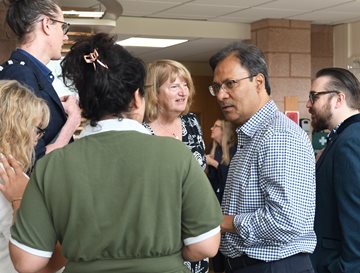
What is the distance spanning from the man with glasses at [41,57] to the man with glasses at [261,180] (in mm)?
550

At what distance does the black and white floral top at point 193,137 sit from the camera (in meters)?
3.21

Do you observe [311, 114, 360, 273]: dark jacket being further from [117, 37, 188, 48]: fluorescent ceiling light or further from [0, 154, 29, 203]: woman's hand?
[117, 37, 188, 48]: fluorescent ceiling light

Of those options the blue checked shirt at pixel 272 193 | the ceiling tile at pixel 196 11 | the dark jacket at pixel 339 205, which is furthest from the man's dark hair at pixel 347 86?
the ceiling tile at pixel 196 11

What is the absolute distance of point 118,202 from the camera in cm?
158

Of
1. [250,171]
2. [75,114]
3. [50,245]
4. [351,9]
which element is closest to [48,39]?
[75,114]

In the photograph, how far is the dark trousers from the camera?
2104 mm

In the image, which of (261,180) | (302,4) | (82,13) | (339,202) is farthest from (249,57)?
(302,4)

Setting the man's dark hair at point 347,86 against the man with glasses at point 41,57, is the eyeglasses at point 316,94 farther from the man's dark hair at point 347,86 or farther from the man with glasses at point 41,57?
the man with glasses at point 41,57

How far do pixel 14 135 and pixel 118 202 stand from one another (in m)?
0.54

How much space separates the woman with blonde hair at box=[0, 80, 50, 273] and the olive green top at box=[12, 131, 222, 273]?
1.16 ft

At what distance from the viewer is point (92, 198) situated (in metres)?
1.58

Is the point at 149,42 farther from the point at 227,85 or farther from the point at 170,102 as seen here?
the point at 227,85

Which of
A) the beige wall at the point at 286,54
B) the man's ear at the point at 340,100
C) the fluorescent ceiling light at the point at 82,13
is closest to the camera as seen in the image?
the man's ear at the point at 340,100

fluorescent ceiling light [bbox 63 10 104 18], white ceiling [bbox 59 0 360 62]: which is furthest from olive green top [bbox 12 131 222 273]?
white ceiling [bbox 59 0 360 62]
